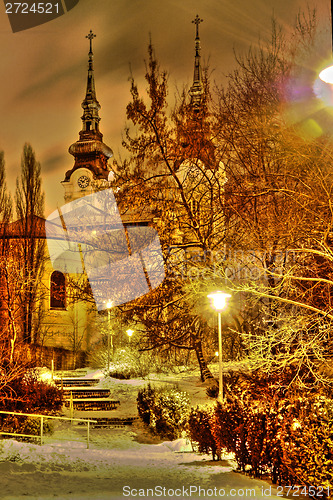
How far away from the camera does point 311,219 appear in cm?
1034

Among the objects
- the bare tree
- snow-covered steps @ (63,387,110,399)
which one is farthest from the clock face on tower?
snow-covered steps @ (63,387,110,399)

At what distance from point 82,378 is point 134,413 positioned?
8.22 m

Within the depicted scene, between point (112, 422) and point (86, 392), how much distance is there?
554 cm

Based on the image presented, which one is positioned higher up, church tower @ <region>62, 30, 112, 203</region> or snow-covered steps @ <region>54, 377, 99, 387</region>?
church tower @ <region>62, 30, 112, 203</region>

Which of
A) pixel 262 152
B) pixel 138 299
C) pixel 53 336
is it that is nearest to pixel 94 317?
pixel 53 336

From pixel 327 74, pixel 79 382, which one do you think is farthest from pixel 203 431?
pixel 79 382

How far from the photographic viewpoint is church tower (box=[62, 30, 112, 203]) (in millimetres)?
60594

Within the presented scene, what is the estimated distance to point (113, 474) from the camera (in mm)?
9305

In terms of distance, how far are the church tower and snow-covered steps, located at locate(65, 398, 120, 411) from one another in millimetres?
38711

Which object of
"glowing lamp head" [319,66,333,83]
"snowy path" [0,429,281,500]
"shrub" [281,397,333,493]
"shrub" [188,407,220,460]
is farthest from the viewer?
"shrub" [188,407,220,460]

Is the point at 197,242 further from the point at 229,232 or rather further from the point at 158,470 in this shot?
the point at 158,470

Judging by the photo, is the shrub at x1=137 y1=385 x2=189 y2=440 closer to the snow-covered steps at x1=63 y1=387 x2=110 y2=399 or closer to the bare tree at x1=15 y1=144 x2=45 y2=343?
the snow-covered steps at x1=63 y1=387 x2=110 y2=399

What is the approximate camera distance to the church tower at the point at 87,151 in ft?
199

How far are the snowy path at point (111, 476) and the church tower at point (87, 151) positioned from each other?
48102 millimetres
